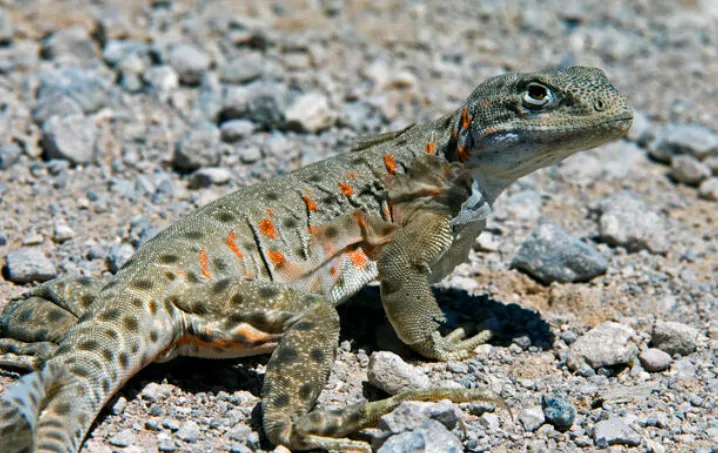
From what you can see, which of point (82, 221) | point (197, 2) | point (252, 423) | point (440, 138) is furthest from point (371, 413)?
point (197, 2)

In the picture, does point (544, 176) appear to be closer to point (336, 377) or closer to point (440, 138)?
point (440, 138)

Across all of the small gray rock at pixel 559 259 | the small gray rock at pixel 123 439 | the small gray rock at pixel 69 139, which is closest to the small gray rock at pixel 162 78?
the small gray rock at pixel 69 139

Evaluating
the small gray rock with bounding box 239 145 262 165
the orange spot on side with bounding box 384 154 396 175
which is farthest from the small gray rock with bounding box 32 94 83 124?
the orange spot on side with bounding box 384 154 396 175

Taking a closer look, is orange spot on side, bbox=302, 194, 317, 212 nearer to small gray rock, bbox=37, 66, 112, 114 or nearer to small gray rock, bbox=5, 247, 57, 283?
small gray rock, bbox=5, 247, 57, 283

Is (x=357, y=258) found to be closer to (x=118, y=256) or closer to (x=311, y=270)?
(x=311, y=270)

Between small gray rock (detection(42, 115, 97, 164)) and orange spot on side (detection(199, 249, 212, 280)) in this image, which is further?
small gray rock (detection(42, 115, 97, 164))

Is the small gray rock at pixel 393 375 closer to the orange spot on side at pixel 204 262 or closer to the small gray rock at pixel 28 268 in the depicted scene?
the orange spot on side at pixel 204 262
